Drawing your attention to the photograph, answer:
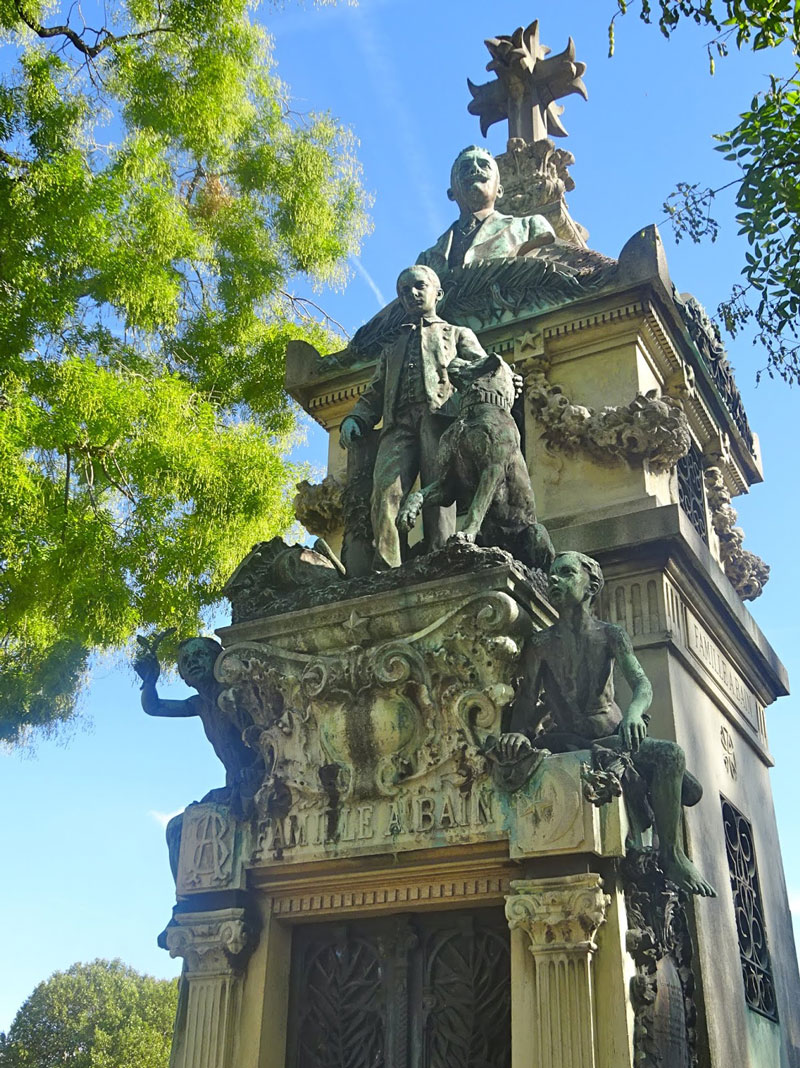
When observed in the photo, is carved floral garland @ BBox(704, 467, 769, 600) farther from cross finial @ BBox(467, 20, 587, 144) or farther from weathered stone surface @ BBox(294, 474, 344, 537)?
cross finial @ BBox(467, 20, 587, 144)

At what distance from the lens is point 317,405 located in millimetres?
11148

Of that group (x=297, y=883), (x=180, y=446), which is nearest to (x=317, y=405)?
(x=180, y=446)

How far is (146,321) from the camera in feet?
47.6

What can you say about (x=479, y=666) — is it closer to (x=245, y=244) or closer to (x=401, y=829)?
(x=401, y=829)

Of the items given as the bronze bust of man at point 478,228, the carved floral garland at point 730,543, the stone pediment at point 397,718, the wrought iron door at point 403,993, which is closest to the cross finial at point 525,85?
the bronze bust of man at point 478,228

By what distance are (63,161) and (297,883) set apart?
32.0ft

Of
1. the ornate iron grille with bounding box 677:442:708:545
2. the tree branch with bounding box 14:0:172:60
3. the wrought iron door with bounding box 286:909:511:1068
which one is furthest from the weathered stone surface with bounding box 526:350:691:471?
the tree branch with bounding box 14:0:172:60

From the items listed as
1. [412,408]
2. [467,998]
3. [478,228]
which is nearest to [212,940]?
[467,998]

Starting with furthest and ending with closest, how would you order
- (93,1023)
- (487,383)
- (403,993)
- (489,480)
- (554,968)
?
1. (93,1023)
2. (487,383)
3. (489,480)
4. (403,993)
5. (554,968)

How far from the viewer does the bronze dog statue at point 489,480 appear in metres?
7.37

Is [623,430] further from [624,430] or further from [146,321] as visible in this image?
[146,321]

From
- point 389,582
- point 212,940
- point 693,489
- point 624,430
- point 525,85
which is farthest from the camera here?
point 525,85

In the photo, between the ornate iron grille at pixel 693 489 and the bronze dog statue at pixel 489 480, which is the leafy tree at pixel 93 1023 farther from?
the bronze dog statue at pixel 489 480

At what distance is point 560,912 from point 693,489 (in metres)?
5.08
